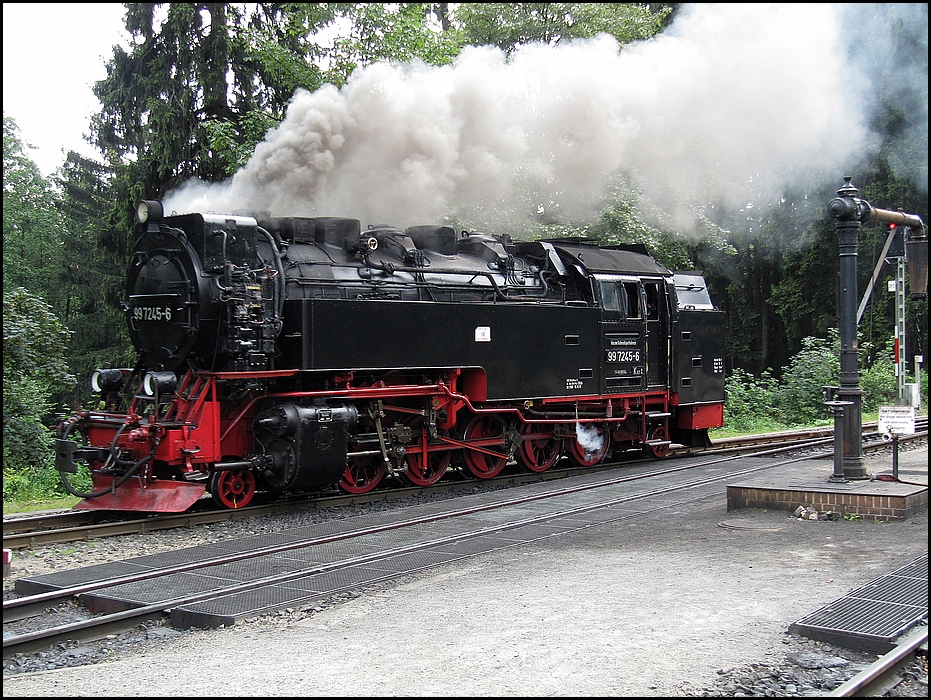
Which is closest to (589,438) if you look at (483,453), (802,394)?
(483,453)

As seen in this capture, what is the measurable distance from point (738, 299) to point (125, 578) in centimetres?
2775

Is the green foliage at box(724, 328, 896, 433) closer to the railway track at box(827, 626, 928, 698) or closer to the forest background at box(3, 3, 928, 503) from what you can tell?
the forest background at box(3, 3, 928, 503)

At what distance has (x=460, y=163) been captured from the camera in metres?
12.5

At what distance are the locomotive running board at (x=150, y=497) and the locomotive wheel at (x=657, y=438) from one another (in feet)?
23.3

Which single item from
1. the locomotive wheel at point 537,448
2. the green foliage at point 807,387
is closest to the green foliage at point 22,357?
the locomotive wheel at point 537,448

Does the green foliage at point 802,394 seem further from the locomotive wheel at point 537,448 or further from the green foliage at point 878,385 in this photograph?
the locomotive wheel at point 537,448

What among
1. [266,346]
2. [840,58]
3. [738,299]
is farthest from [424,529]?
[738,299]

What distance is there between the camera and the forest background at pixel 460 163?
11.7 m

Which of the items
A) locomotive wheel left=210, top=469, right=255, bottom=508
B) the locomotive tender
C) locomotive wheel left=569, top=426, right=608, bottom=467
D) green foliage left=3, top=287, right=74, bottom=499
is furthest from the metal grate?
green foliage left=3, top=287, right=74, bottom=499

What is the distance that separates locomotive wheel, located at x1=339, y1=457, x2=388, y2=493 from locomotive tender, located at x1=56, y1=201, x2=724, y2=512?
36 millimetres

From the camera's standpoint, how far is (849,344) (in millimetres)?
8719

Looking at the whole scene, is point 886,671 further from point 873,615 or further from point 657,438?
point 657,438

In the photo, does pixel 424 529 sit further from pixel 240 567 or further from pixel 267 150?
pixel 267 150

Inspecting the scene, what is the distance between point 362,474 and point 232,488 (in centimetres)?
172
